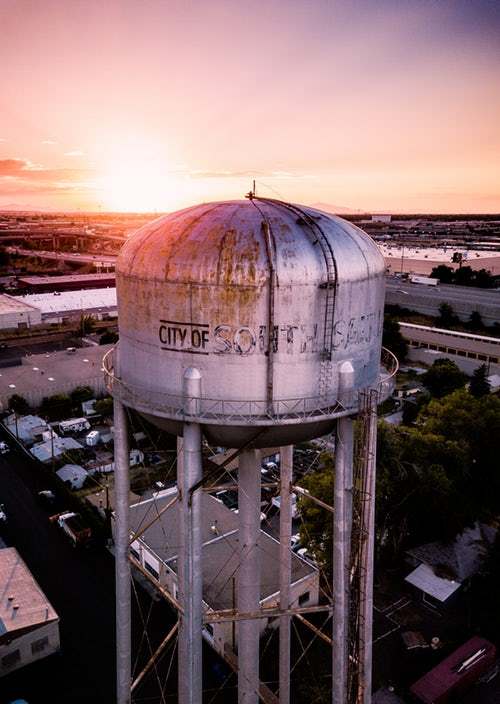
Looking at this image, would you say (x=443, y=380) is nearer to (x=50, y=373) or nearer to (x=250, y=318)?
(x=50, y=373)

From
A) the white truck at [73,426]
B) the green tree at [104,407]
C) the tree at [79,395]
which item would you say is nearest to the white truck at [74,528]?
the white truck at [73,426]

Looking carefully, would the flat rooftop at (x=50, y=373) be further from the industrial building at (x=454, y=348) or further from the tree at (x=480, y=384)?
the industrial building at (x=454, y=348)

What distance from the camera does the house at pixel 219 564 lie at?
19.8 m

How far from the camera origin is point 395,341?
52.6 meters

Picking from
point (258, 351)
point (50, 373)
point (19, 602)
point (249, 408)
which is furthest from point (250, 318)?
point (50, 373)

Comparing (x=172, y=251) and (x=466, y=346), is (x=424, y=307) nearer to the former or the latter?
(x=466, y=346)

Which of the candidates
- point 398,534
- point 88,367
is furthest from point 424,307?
point 398,534

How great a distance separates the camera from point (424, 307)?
230 feet

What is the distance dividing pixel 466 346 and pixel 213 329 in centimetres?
4551

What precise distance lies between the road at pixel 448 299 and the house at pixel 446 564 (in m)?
43.2

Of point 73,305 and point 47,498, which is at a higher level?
point 73,305

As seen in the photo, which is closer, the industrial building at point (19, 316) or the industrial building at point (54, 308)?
the industrial building at point (19, 316)

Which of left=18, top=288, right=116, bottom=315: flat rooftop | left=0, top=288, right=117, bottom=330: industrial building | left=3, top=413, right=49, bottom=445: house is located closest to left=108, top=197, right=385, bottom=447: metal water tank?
left=3, top=413, right=49, bottom=445: house

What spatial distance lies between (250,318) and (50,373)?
1411 inches
